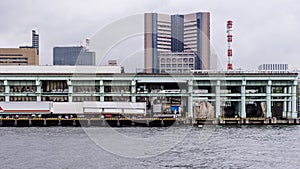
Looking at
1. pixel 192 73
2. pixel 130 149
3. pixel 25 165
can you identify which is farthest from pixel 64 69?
pixel 25 165

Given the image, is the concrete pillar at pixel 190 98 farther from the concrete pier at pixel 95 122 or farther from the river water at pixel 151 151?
the river water at pixel 151 151

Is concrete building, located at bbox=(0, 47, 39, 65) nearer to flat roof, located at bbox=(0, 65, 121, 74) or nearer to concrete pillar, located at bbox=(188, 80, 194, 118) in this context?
flat roof, located at bbox=(0, 65, 121, 74)

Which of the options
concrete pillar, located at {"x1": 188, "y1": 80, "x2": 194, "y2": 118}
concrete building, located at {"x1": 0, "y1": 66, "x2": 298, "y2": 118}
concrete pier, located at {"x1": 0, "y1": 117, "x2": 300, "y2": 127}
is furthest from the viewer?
concrete building, located at {"x1": 0, "y1": 66, "x2": 298, "y2": 118}

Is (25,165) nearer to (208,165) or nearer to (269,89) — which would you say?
(208,165)

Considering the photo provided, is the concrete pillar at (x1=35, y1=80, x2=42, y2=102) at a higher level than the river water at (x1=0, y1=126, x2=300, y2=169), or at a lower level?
higher

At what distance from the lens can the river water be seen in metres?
39.4

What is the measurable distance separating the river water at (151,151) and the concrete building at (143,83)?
25.0 m

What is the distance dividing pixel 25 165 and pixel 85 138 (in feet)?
66.2

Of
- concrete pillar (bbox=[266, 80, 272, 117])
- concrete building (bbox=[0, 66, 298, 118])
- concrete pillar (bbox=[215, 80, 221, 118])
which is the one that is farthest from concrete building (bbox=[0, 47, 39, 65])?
concrete pillar (bbox=[266, 80, 272, 117])

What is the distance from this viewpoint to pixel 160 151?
46.7 metres

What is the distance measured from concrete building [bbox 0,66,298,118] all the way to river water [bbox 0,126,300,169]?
983 inches

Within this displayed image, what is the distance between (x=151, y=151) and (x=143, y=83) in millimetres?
46202

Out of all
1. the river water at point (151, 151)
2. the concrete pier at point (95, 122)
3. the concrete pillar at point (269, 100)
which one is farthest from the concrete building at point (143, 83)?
the river water at point (151, 151)

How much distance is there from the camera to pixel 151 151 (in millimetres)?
46562
